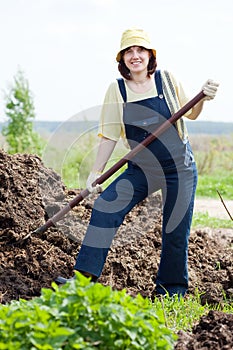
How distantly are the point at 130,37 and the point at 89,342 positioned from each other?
2460 mm

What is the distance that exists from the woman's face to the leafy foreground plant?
84.6 inches

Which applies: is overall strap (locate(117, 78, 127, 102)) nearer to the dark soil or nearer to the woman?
the woman

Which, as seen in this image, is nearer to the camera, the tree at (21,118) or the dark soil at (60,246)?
the dark soil at (60,246)

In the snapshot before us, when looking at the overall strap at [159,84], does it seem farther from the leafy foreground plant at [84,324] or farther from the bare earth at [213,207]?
the bare earth at [213,207]

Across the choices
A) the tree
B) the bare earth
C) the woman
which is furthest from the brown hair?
the tree

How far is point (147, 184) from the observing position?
449 cm

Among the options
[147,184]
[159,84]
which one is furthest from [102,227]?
[159,84]

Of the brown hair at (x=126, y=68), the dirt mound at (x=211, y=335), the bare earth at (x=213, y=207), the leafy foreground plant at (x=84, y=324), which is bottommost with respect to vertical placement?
the dirt mound at (x=211, y=335)

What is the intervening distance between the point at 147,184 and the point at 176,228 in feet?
1.32

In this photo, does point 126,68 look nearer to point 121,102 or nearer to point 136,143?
point 121,102

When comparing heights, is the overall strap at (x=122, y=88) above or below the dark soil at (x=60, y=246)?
above

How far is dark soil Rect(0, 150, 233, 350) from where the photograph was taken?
4.78m

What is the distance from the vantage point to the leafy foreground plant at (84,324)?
238 centimetres

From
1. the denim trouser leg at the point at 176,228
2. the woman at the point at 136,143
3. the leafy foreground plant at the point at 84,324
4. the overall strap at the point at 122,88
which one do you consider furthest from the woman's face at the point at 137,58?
the leafy foreground plant at the point at 84,324
